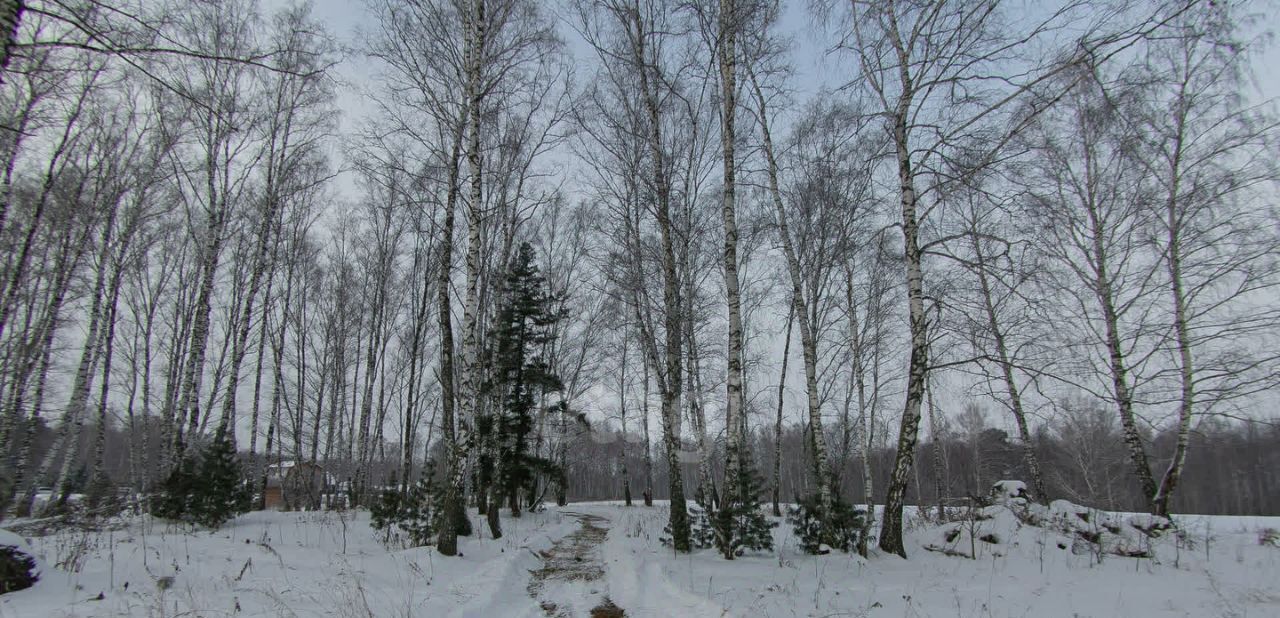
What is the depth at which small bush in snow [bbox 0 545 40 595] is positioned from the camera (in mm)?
3641

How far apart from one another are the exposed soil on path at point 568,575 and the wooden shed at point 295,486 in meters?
11.5

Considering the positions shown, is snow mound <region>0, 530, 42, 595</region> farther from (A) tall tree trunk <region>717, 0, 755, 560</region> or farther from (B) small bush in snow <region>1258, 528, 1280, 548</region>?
(B) small bush in snow <region>1258, 528, 1280, 548</region>

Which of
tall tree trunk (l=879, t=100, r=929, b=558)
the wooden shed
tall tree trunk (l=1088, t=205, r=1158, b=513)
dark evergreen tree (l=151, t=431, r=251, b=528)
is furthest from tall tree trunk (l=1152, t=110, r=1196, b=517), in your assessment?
the wooden shed

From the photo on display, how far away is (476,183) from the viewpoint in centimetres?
848

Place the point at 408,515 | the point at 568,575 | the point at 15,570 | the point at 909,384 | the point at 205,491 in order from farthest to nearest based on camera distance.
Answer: the point at 205,491 → the point at 408,515 → the point at 909,384 → the point at 568,575 → the point at 15,570

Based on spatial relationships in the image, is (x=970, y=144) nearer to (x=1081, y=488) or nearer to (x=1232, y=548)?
(x=1232, y=548)

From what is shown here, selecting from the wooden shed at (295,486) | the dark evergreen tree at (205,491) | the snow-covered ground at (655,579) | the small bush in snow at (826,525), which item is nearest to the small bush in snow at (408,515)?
the snow-covered ground at (655,579)

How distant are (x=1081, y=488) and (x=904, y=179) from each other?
1595 inches

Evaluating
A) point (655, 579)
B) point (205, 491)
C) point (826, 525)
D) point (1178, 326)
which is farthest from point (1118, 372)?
point (205, 491)

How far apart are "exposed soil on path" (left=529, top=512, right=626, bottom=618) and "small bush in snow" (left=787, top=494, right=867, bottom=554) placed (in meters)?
3.42

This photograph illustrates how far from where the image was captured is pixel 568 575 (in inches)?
274

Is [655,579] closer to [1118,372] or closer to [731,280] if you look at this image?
[731,280]

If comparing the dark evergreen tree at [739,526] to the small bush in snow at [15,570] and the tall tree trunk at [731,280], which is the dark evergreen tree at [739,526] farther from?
the small bush in snow at [15,570]

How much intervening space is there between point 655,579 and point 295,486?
2385 centimetres
